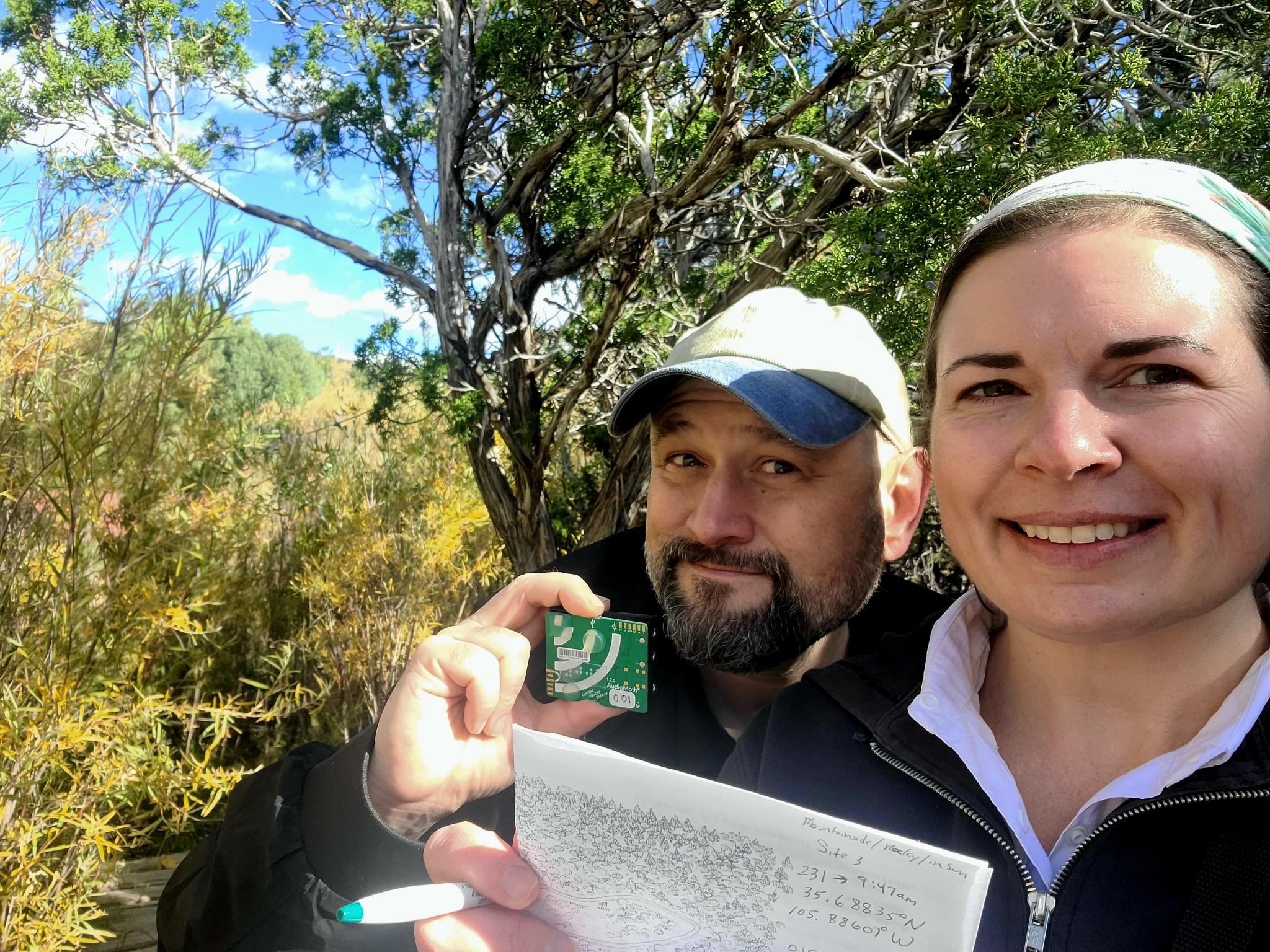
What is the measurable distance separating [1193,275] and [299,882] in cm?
148

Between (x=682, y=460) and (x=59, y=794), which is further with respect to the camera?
(x=59, y=794)

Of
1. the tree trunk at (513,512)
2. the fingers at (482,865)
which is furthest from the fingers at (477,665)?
the tree trunk at (513,512)

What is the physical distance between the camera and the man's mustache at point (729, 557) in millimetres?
1565

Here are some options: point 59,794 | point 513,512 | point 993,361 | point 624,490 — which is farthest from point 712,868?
point 513,512

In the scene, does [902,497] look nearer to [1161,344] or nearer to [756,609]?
[756,609]

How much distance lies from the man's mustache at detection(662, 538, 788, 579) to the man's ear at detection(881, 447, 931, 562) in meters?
0.27

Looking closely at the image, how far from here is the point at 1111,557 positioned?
88cm

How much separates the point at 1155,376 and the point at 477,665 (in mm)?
1008

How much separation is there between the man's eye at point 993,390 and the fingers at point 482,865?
0.78m

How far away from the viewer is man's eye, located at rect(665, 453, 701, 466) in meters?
1.69

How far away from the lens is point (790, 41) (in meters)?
3.35

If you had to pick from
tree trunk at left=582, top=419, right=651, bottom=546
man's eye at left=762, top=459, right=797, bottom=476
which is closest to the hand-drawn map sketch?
man's eye at left=762, top=459, right=797, bottom=476

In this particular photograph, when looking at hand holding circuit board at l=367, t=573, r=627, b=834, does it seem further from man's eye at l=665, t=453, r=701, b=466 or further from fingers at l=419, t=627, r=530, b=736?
man's eye at l=665, t=453, r=701, b=466

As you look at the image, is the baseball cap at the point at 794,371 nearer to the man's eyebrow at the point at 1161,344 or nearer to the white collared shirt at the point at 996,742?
the white collared shirt at the point at 996,742
